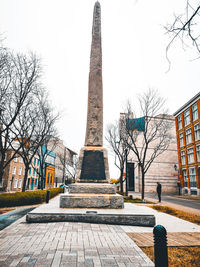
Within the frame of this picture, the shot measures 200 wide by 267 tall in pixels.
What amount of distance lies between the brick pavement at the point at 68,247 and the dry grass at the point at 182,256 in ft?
0.89

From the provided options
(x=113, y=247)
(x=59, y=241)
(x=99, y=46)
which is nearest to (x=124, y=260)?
(x=113, y=247)

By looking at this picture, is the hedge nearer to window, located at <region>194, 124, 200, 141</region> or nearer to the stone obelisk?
the stone obelisk

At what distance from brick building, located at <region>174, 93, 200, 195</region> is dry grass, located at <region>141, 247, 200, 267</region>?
84.7 ft

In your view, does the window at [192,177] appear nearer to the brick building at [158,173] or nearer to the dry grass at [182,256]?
the brick building at [158,173]

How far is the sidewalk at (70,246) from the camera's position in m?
3.18

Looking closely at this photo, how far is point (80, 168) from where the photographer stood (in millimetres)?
8086

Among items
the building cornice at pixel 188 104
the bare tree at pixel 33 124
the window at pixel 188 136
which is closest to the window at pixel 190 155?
the window at pixel 188 136

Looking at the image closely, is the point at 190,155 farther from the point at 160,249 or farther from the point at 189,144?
the point at 160,249

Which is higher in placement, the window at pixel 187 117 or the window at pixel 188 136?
the window at pixel 187 117

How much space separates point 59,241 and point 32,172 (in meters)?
41.3

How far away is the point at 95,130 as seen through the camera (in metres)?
8.78

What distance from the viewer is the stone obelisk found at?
8.05 meters

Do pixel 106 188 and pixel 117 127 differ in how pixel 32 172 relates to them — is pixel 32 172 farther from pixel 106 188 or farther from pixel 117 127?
pixel 106 188

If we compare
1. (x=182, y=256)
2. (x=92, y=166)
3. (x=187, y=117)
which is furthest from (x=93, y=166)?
(x=187, y=117)
